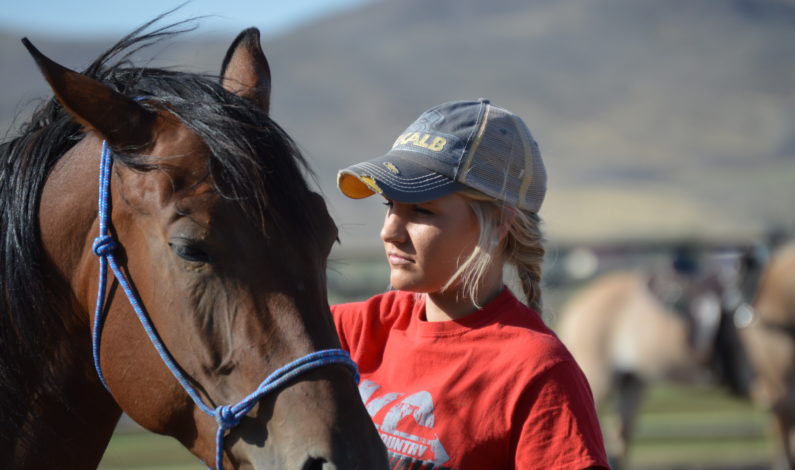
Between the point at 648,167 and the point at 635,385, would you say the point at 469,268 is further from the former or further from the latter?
the point at 648,167

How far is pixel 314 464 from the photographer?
1587mm

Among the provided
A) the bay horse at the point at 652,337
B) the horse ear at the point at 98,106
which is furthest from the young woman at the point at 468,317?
the bay horse at the point at 652,337

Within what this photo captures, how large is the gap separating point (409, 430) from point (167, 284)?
625mm

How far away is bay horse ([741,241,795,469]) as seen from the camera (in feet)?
23.8

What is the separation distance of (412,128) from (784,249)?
6.45 meters

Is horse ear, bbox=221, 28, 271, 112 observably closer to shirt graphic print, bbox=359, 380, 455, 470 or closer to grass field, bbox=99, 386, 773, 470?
shirt graphic print, bbox=359, 380, 455, 470

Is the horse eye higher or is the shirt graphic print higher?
the horse eye

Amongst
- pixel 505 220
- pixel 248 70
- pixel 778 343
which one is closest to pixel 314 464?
pixel 505 220

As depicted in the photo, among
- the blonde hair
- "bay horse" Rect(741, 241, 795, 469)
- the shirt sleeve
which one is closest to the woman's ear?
the blonde hair

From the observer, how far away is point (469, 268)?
203 cm

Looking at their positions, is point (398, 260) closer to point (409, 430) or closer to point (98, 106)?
point (409, 430)

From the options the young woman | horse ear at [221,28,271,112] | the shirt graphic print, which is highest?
horse ear at [221,28,271,112]

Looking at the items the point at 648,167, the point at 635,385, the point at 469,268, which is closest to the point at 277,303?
the point at 469,268

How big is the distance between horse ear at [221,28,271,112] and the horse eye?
0.50 meters
